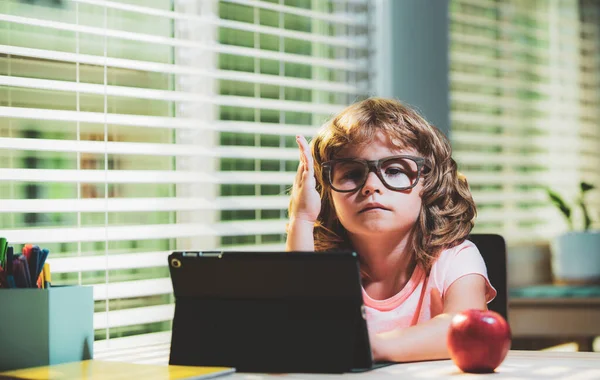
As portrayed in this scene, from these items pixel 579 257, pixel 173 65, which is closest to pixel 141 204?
pixel 173 65

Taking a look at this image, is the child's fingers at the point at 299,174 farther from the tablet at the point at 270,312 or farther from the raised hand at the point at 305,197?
the tablet at the point at 270,312

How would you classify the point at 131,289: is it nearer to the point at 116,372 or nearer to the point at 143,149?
the point at 143,149

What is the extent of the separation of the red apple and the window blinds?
2.98 feet

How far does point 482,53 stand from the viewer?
11.8 ft

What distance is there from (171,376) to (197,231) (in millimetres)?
935

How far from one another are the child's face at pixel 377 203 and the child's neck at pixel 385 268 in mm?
56

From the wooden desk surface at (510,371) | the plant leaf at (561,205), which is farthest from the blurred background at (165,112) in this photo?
the plant leaf at (561,205)

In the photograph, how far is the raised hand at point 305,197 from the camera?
5.03ft

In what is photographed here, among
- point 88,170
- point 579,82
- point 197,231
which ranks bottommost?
point 197,231

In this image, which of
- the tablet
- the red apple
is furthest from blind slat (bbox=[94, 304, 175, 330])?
the red apple

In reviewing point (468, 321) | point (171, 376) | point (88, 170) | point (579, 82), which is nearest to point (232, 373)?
point (171, 376)

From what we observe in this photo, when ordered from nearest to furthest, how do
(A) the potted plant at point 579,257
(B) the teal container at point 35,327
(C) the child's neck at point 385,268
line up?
(B) the teal container at point 35,327 < (C) the child's neck at point 385,268 < (A) the potted plant at point 579,257

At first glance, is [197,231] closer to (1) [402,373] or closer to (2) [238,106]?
(2) [238,106]

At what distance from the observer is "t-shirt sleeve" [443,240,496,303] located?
4.89 feet
